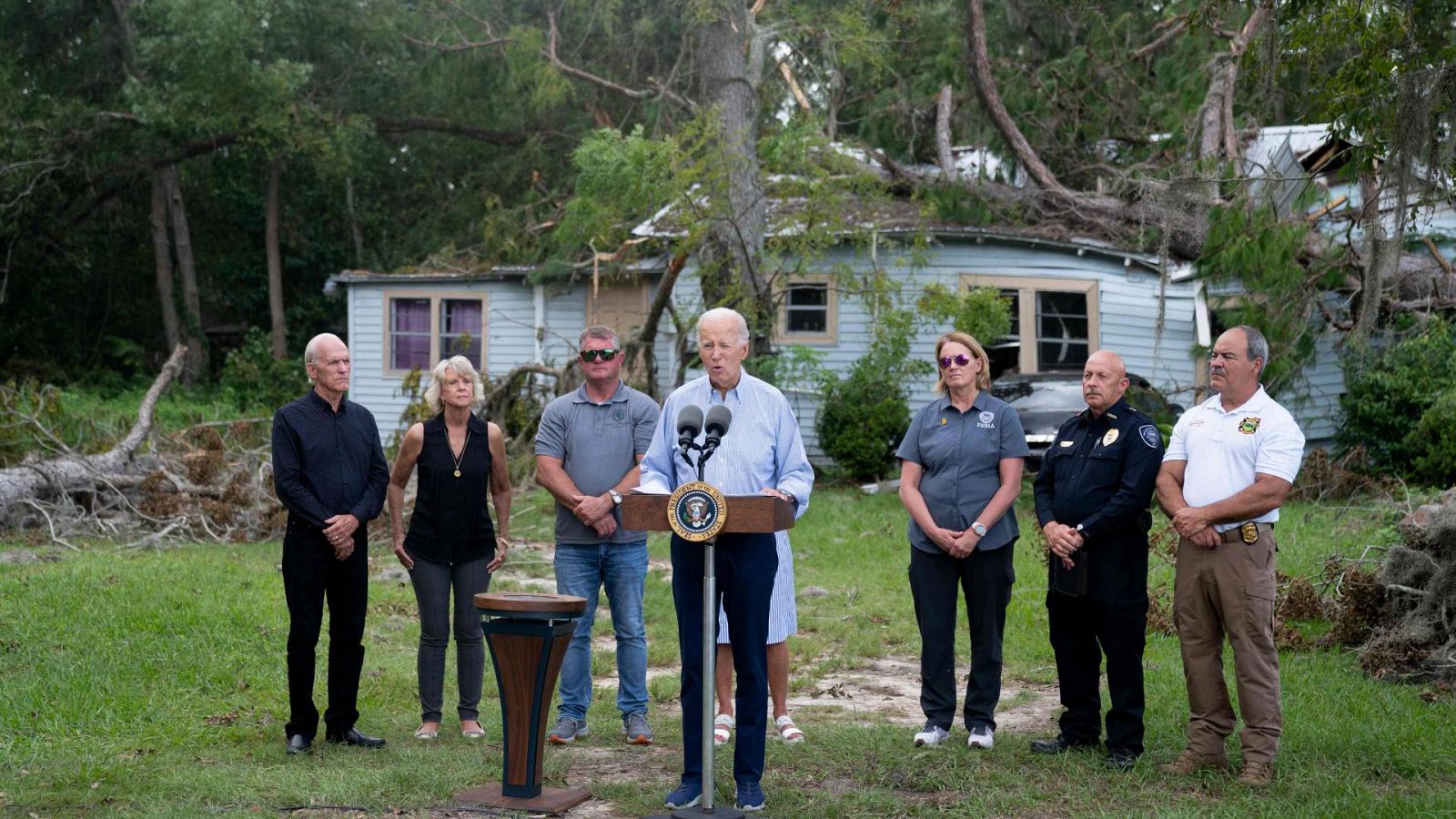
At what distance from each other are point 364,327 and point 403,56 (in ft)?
34.4

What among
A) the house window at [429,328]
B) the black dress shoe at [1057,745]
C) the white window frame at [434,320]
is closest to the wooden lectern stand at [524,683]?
the black dress shoe at [1057,745]

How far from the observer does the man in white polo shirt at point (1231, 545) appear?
6051mm

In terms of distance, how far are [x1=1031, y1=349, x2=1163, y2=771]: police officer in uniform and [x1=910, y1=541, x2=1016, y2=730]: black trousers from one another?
0.89 feet

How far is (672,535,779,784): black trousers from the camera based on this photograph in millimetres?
5625

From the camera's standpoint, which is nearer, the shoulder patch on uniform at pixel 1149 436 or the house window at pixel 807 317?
the shoulder patch on uniform at pixel 1149 436

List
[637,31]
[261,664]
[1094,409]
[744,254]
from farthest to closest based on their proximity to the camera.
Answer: [637,31]
[744,254]
[261,664]
[1094,409]

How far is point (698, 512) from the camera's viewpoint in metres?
5.33

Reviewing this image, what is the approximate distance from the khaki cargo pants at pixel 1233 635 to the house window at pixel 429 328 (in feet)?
64.2

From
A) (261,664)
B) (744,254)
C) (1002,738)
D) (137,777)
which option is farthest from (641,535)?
(744,254)

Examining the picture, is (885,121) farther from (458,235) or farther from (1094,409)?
(1094,409)

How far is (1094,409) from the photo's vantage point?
22.0 feet

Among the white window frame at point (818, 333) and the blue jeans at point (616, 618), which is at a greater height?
the white window frame at point (818, 333)

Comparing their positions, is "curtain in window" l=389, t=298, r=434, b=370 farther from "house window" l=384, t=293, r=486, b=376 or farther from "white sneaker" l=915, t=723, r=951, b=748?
"white sneaker" l=915, t=723, r=951, b=748

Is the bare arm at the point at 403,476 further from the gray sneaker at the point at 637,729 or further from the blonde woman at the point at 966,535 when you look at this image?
the blonde woman at the point at 966,535
